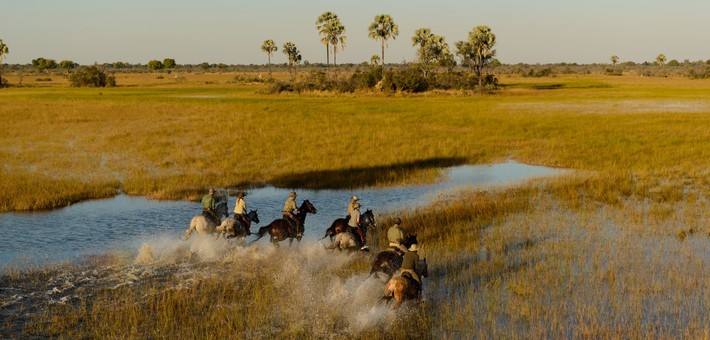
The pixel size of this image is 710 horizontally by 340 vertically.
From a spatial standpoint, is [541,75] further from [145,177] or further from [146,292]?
[146,292]

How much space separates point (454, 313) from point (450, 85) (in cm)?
9162

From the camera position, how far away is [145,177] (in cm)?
3112

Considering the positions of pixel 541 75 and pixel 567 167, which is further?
pixel 541 75

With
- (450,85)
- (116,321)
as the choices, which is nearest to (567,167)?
(116,321)

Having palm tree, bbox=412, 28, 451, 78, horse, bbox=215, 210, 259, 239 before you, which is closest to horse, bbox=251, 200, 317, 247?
horse, bbox=215, 210, 259, 239

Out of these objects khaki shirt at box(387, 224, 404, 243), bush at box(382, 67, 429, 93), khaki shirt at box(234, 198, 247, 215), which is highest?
bush at box(382, 67, 429, 93)

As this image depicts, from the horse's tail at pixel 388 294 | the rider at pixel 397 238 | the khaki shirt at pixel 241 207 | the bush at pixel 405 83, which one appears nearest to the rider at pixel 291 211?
the khaki shirt at pixel 241 207

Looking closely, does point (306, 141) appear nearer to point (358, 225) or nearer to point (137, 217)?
point (137, 217)

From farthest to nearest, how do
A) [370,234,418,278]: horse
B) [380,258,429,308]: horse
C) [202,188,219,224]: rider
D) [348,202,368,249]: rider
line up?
[202,188,219,224]: rider
[348,202,368,249]: rider
[370,234,418,278]: horse
[380,258,429,308]: horse

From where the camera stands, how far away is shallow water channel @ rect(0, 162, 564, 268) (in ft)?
62.8

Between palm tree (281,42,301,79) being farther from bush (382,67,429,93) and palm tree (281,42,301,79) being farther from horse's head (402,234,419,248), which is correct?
horse's head (402,234,419,248)

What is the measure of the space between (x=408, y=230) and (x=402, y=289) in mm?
8081

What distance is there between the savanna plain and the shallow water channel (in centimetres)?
111

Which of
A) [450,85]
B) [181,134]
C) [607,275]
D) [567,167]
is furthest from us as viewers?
[450,85]
